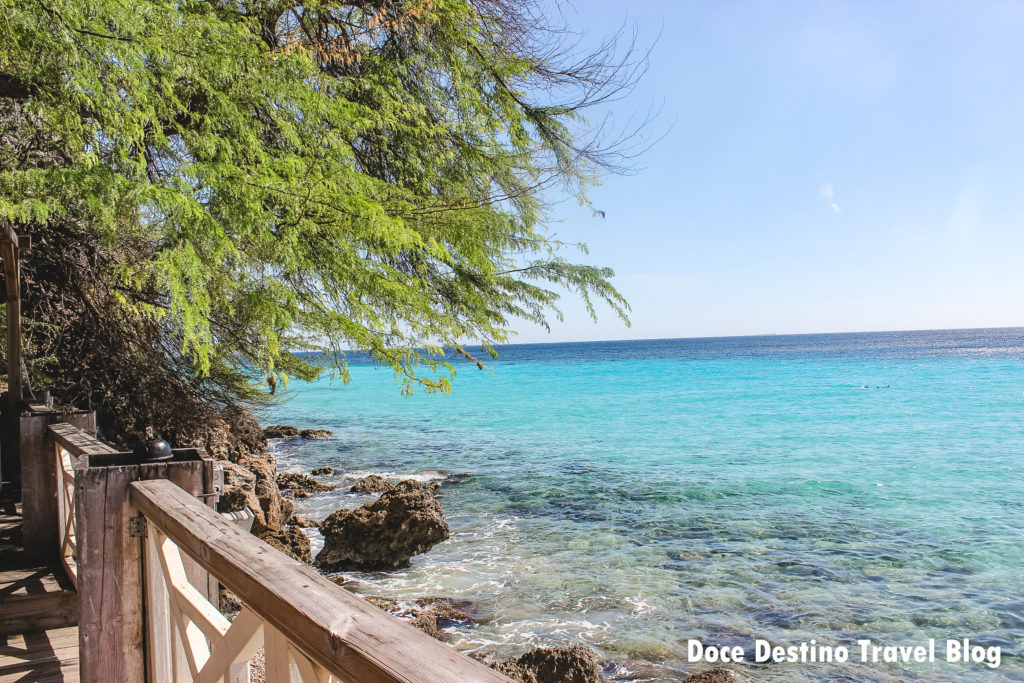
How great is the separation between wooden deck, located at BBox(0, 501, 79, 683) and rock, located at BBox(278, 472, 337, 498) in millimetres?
8797

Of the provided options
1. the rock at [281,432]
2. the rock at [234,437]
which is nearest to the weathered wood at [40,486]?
the rock at [234,437]

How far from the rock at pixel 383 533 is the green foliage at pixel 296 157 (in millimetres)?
2821

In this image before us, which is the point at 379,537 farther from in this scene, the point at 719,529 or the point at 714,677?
the point at 719,529

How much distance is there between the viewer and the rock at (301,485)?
13.2 m

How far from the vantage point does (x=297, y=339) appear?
7.18m

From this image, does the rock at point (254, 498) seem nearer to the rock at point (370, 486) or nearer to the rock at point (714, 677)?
the rock at point (370, 486)

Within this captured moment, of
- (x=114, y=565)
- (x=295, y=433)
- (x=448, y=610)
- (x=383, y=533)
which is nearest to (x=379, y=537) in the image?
(x=383, y=533)

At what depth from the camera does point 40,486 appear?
4.50 metres

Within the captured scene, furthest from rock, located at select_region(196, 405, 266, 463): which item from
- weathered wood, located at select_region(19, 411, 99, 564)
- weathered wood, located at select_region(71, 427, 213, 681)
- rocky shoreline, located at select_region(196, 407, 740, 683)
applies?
weathered wood, located at select_region(71, 427, 213, 681)

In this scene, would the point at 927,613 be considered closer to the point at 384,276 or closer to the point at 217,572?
the point at 384,276

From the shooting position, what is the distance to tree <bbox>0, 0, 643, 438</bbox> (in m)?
4.03

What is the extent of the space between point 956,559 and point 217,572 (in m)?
10.4

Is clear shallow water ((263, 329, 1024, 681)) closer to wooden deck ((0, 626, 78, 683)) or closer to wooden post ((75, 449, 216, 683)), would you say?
wooden deck ((0, 626, 78, 683))

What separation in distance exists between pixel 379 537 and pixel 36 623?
531 cm
